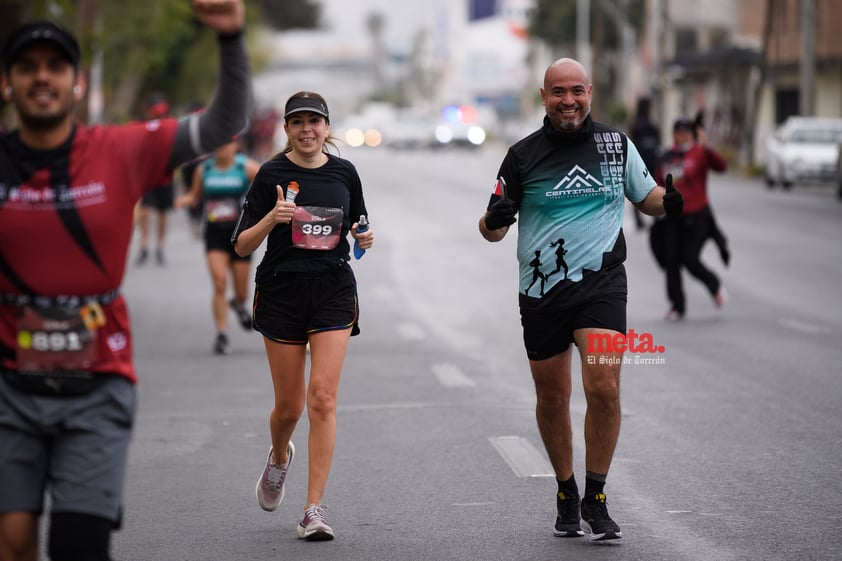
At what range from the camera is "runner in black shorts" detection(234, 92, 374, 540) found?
7047 mm

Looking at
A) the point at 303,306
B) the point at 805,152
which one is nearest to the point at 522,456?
the point at 303,306

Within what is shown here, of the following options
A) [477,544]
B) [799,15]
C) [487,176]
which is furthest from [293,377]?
[799,15]

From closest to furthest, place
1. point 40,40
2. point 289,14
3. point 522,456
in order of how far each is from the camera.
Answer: point 40,40, point 522,456, point 289,14

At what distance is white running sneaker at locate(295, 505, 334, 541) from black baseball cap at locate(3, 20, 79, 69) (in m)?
2.86

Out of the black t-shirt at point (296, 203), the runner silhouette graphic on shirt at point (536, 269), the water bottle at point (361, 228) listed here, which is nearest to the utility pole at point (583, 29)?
the water bottle at point (361, 228)

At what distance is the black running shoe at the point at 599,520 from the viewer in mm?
6727

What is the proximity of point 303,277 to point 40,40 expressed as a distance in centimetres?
280

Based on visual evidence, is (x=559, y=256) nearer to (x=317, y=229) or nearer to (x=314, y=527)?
(x=317, y=229)

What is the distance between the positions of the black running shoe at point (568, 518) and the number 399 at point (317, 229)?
4.88 feet

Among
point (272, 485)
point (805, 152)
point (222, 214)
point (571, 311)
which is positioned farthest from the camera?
point (805, 152)

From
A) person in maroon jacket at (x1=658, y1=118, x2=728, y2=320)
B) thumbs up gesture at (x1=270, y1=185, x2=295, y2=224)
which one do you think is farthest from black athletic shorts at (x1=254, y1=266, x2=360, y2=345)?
person in maroon jacket at (x1=658, y1=118, x2=728, y2=320)

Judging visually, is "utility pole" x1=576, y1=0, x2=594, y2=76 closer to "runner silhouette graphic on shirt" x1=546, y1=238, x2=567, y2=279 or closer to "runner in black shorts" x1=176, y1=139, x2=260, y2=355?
"runner in black shorts" x1=176, y1=139, x2=260, y2=355

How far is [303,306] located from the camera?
711cm

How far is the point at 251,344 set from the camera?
14781 mm
